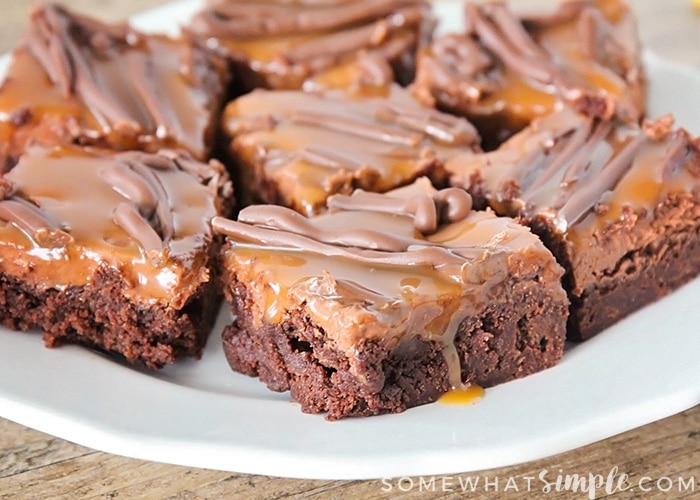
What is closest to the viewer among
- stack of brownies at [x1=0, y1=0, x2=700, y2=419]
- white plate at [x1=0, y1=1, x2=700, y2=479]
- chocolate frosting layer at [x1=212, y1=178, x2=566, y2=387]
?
white plate at [x1=0, y1=1, x2=700, y2=479]

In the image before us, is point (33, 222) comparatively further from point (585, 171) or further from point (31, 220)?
point (585, 171)

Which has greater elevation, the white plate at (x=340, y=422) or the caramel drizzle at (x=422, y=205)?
the caramel drizzle at (x=422, y=205)

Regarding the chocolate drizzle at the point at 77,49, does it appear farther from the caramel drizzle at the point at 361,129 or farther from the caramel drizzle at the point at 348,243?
the caramel drizzle at the point at 348,243

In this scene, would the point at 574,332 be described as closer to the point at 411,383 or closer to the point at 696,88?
the point at 411,383

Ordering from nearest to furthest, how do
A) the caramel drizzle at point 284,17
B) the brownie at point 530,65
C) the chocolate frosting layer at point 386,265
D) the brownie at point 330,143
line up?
1. the chocolate frosting layer at point 386,265
2. the brownie at point 330,143
3. the brownie at point 530,65
4. the caramel drizzle at point 284,17

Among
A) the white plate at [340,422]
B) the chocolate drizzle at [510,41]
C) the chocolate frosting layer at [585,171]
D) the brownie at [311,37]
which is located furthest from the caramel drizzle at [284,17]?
the white plate at [340,422]

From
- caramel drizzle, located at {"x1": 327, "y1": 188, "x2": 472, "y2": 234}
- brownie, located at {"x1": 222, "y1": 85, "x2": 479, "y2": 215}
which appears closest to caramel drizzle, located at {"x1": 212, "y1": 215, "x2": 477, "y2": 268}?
caramel drizzle, located at {"x1": 327, "y1": 188, "x2": 472, "y2": 234}

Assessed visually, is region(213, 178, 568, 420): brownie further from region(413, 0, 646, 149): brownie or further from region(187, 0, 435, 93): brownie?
region(187, 0, 435, 93): brownie
